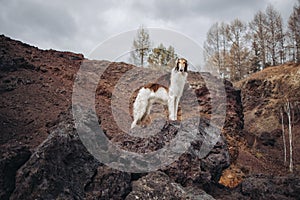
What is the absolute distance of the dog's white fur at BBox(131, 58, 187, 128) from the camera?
972cm

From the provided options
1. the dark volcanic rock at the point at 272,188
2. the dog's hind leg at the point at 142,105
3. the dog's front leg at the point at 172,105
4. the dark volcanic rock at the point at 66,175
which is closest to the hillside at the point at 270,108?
the dog's front leg at the point at 172,105

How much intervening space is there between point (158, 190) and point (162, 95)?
4245 mm

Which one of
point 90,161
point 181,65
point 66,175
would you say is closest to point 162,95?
point 181,65

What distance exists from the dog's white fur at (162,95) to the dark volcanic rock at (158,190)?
10.7 feet

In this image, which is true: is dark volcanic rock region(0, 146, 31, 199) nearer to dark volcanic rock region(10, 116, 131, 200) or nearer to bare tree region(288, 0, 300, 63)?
dark volcanic rock region(10, 116, 131, 200)

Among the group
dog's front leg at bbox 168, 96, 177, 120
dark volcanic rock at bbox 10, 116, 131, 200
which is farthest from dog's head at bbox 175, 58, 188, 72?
dark volcanic rock at bbox 10, 116, 131, 200

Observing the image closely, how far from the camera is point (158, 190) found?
20.7ft

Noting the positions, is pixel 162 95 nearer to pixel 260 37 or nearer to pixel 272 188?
pixel 272 188

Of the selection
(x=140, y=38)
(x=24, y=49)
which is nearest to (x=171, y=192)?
(x=24, y=49)

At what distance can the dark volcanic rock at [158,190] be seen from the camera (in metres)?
6.20

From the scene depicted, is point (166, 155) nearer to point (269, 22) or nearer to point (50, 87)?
point (50, 87)

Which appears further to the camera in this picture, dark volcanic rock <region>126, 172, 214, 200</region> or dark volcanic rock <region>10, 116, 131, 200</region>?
dark volcanic rock <region>126, 172, 214, 200</region>

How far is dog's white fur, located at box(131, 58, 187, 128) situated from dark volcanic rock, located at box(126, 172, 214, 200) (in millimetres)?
3264

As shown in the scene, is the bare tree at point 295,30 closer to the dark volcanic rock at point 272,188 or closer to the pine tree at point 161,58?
the pine tree at point 161,58
